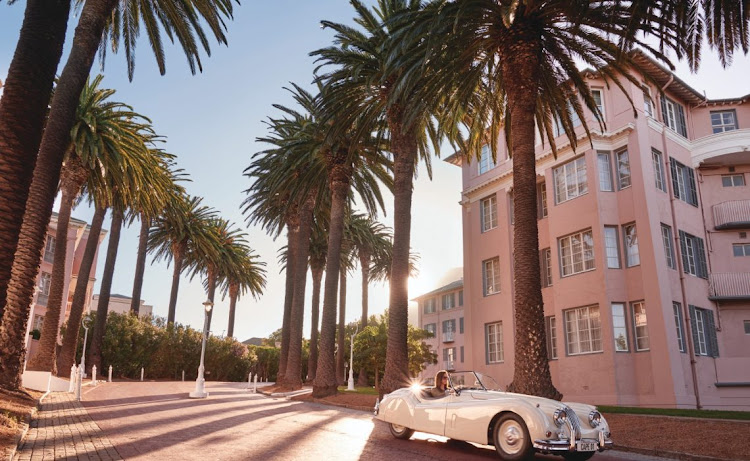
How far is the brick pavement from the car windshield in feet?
18.6

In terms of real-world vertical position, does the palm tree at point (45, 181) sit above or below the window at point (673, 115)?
below

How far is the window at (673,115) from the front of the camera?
89.0 feet

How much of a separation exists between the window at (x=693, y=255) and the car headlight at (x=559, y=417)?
1997 centimetres

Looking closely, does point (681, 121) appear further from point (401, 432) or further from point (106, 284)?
point (106, 284)

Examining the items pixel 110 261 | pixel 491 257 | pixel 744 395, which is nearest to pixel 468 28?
pixel 491 257

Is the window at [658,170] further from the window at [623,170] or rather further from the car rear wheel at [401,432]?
the car rear wheel at [401,432]

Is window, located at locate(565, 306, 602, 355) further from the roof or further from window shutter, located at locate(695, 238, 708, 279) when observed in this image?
the roof

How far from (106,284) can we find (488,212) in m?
23.9

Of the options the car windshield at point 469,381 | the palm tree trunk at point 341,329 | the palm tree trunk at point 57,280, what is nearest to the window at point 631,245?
the car windshield at point 469,381

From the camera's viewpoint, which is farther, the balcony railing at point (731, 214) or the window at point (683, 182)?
the balcony railing at point (731, 214)

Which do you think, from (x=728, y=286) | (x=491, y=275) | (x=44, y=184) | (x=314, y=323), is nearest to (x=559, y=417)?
(x=44, y=184)

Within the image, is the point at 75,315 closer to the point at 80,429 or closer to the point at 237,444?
the point at 80,429

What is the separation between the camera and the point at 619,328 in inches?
918

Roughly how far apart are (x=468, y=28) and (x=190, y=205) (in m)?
38.7
